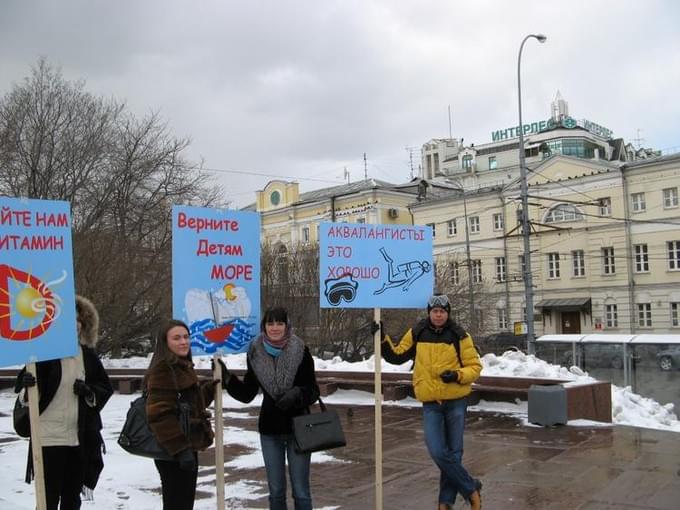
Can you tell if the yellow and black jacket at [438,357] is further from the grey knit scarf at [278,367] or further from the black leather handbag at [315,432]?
the grey knit scarf at [278,367]

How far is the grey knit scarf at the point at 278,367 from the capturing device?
5.02 m

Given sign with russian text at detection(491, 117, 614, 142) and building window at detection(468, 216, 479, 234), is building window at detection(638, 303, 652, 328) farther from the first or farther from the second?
sign with russian text at detection(491, 117, 614, 142)

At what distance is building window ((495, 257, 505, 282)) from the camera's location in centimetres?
5385

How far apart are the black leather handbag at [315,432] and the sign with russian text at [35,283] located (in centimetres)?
169

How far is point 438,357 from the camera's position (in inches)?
234

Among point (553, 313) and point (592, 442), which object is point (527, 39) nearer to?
point (592, 442)

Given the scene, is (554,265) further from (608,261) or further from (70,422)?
(70,422)

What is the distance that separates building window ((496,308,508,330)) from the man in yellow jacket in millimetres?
47669

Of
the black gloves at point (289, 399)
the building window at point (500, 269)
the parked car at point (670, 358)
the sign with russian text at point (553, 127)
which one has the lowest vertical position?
the parked car at point (670, 358)

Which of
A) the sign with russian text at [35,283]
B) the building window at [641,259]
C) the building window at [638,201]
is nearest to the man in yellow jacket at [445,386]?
the sign with russian text at [35,283]

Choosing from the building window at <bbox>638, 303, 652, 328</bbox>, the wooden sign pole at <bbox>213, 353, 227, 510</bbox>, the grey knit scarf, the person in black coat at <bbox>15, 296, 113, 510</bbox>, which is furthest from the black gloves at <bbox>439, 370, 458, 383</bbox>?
the building window at <bbox>638, 303, 652, 328</bbox>

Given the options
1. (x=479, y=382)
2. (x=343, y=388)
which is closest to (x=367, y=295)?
(x=479, y=382)

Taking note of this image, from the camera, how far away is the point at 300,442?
4.88m

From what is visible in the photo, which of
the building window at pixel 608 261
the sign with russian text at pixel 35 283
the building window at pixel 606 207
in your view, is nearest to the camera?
the sign with russian text at pixel 35 283
